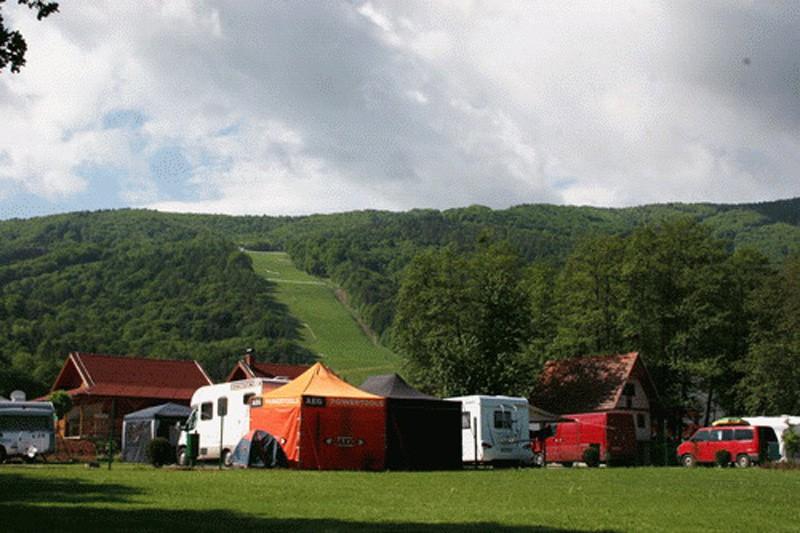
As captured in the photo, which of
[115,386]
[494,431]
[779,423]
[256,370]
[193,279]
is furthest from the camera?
[193,279]

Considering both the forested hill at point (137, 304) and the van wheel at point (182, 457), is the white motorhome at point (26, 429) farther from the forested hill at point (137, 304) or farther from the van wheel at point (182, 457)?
the forested hill at point (137, 304)

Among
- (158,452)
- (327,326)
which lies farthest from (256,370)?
(327,326)

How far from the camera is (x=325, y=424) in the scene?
87.1ft

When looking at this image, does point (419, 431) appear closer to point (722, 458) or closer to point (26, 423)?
point (26, 423)

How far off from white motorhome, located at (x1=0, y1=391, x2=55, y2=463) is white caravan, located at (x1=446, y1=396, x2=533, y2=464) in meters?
14.6

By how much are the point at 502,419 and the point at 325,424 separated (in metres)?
8.37

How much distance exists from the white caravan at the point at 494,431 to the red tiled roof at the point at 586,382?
1854cm

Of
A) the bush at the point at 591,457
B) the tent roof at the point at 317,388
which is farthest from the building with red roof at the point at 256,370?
the tent roof at the point at 317,388

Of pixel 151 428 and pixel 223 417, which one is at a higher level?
pixel 223 417

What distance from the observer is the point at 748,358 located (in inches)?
2062

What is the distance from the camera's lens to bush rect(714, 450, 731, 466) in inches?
1473

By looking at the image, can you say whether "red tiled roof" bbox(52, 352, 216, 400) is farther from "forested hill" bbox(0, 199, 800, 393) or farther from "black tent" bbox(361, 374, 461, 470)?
"forested hill" bbox(0, 199, 800, 393)

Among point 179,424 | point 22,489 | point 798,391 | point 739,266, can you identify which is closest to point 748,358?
point 798,391

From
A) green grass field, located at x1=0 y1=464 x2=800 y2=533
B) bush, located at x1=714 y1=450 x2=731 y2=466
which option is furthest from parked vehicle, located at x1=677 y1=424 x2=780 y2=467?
green grass field, located at x1=0 y1=464 x2=800 y2=533
